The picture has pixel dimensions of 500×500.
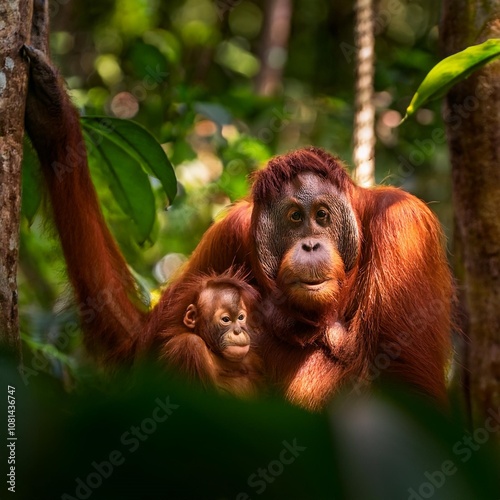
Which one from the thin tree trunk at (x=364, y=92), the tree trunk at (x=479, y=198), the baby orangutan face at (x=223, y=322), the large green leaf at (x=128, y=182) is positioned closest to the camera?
the tree trunk at (x=479, y=198)

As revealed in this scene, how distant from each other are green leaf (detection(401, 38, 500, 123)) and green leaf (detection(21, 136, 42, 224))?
1.64m

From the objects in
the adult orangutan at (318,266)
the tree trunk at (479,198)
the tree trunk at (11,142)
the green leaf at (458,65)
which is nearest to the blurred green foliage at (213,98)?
the adult orangutan at (318,266)

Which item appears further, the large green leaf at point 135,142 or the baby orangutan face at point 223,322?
the large green leaf at point 135,142

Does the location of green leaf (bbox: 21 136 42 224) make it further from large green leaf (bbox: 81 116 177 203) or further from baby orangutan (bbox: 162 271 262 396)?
→ baby orangutan (bbox: 162 271 262 396)

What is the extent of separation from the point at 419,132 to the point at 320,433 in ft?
23.3

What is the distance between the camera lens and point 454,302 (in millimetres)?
3279

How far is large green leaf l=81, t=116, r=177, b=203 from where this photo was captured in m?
3.57

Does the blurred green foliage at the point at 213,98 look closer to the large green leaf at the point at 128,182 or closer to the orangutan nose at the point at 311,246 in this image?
the large green leaf at the point at 128,182

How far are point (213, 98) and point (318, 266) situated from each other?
11.6 ft

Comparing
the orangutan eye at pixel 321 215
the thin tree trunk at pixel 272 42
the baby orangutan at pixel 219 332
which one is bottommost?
the baby orangutan at pixel 219 332

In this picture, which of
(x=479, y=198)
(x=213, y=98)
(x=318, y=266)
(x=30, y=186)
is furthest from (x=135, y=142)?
(x=213, y=98)

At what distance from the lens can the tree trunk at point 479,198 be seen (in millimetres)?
2719

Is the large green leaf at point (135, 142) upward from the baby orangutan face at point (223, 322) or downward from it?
upward

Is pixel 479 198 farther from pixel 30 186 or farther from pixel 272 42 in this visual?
pixel 272 42
